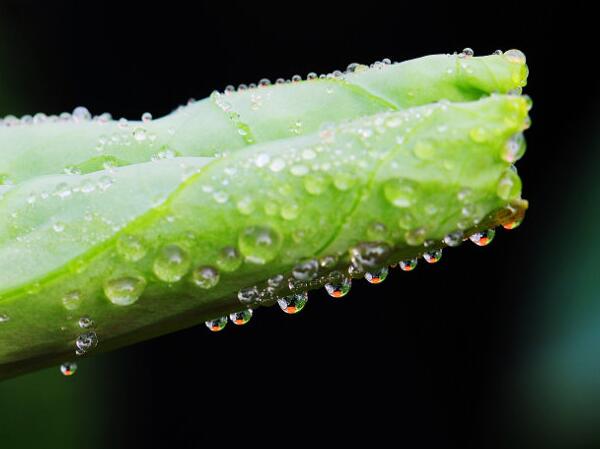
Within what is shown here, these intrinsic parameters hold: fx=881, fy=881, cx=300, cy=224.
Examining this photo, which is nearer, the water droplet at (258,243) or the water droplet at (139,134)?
the water droplet at (258,243)

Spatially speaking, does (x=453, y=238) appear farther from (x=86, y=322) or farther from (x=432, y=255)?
(x=86, y=322)

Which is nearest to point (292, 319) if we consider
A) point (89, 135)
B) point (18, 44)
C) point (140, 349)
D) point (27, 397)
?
point (140, 349)

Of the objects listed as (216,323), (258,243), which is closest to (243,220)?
(258,243)

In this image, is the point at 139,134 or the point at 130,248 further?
the point at 139,134

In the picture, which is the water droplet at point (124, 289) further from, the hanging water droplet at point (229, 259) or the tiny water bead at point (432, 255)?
the tiny water bead at point (432, 255)

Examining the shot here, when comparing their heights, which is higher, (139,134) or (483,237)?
(139,134)

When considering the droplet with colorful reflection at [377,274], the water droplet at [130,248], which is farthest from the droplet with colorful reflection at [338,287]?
the water droplet at [130,248]

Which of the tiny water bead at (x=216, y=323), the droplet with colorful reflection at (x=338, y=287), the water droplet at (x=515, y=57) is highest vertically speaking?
the water droplet at (x=515, y=57)
